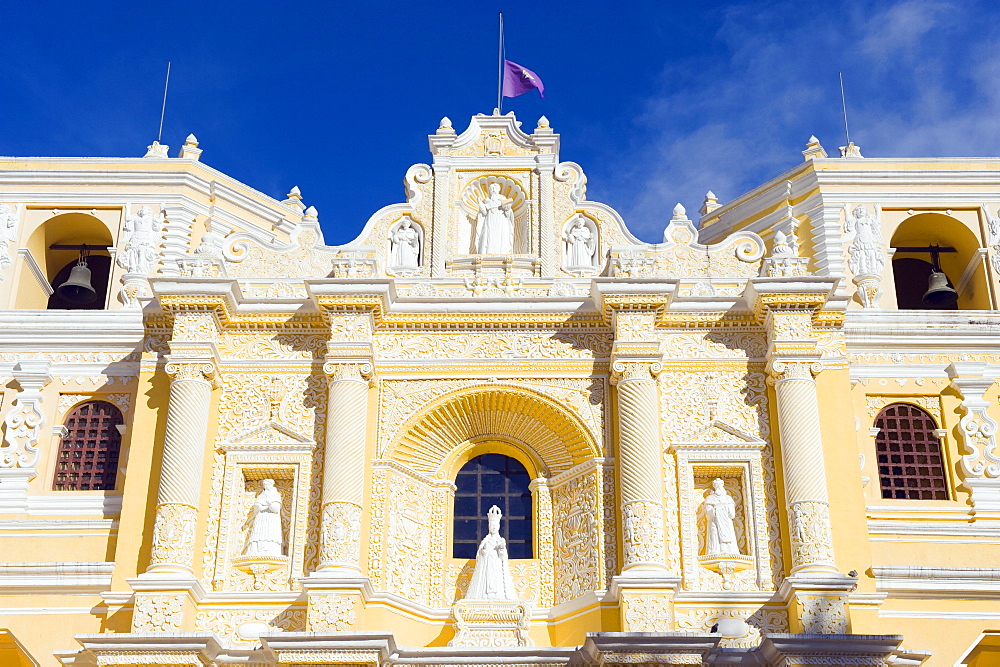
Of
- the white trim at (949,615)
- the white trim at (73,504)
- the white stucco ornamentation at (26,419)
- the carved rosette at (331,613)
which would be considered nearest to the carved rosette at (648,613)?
the white trim at (949,615)

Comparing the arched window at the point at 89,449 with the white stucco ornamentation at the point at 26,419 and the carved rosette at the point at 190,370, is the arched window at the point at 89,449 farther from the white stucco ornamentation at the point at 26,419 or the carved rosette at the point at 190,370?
the carved rosette at the point at 190,370

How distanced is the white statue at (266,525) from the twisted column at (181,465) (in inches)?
32.8

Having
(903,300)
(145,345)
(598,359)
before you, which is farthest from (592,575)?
(903,300)

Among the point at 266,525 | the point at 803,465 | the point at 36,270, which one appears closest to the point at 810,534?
the point at 803,465

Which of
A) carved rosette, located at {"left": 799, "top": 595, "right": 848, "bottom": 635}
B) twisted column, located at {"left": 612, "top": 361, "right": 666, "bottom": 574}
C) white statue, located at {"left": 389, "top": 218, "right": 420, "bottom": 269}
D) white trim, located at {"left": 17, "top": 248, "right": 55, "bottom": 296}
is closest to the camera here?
carved rosette, located at {"left": 799, "top": 595, "right": 848, "bottom": 635}

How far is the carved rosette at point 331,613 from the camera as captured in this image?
61.0ft

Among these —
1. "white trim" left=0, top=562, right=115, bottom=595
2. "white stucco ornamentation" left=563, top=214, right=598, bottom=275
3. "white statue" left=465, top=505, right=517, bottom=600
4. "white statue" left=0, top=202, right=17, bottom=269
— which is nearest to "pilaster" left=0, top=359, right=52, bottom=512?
"white trim" left=0, top=562, right=115, bottom=595

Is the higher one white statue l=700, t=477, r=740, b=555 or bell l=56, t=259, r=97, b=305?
bell l=56, t=259, r=97, b=305

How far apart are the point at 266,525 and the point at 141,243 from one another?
6665mm

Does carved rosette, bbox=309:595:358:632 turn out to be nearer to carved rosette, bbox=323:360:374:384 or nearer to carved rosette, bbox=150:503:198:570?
carved rosette, bbox=150:503:198:570

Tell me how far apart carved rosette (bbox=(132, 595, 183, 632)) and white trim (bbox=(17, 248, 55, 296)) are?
25.6 ft

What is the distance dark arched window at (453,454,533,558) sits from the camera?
20.8 metres

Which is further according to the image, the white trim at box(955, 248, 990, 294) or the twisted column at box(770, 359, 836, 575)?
the white trim at box(955, 248, 990, 294)

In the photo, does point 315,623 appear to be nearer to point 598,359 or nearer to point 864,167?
point 598,359
